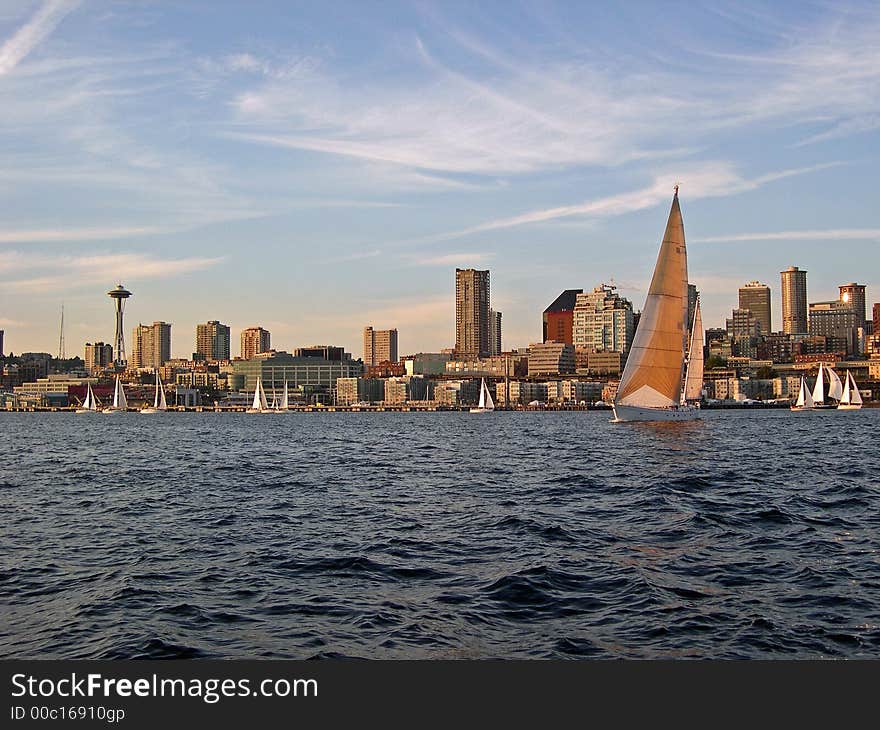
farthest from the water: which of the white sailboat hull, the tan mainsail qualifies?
the white sailboat hull

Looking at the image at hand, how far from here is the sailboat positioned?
273 feet

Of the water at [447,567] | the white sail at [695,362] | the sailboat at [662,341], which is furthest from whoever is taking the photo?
the white sail at [695,362]

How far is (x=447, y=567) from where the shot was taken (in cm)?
1916

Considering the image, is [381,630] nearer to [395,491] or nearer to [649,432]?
[395,491]

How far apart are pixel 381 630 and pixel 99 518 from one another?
1681 cm

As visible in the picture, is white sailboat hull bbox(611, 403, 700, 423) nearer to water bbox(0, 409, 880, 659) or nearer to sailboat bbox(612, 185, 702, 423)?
sailboat bbox(612, 185, 702, 423)

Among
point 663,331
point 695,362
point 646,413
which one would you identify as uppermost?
point 663,331

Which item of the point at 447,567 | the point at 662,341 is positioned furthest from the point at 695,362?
the point at 447,567

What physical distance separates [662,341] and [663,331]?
3.08ft

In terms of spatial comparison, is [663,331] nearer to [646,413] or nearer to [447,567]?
[646,413]

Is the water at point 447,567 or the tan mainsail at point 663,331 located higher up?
the tan mainsail at point 663,331

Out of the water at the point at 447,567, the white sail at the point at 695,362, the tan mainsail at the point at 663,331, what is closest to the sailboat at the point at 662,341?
the tan mainsail at the point at 663,331

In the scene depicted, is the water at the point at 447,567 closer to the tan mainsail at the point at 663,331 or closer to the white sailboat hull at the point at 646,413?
the tan mainsail at the point at 663,331

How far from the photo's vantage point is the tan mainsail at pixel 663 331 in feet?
273
